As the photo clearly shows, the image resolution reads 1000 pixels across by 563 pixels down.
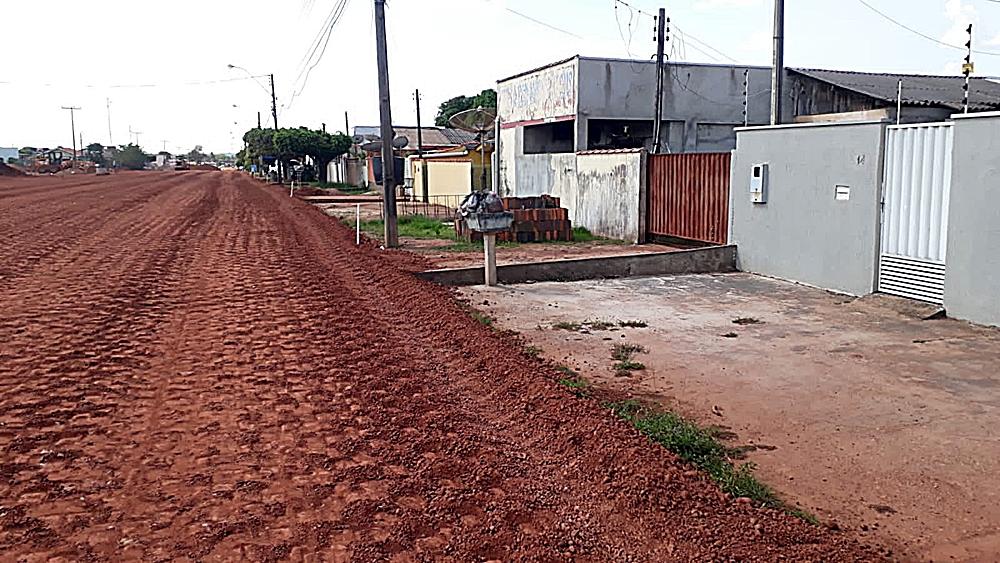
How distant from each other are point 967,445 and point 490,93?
252ft

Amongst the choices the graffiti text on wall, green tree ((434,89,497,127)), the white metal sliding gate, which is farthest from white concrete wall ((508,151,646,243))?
green tree ((434,89,497,127))

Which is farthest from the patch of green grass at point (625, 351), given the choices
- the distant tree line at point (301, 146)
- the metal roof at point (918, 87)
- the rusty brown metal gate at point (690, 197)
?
the distant tree line at point (301, 146)

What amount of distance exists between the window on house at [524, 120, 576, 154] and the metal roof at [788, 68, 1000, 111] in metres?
6.98

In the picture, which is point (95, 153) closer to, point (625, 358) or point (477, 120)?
point (477, 120)

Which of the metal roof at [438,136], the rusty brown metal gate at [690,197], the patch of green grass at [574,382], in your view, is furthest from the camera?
the metal roof at [438,136]

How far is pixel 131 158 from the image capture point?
132125 millimetres

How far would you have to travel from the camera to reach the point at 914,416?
6.10 metres

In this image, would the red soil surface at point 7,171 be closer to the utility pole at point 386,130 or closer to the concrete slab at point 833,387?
the utility pole at point 386,130

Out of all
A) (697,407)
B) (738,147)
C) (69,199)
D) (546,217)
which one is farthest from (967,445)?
(69,199)

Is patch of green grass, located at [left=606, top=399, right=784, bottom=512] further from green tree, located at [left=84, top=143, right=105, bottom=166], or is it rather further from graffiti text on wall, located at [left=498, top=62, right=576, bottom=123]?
green tree, located at [left=84, top=143, right=105, bottom=166]

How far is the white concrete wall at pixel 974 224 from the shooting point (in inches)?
354

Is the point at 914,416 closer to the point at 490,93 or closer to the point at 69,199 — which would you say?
→ the point at 69,199

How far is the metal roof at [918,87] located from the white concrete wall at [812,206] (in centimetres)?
1055

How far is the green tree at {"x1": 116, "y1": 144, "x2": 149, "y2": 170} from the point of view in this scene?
431 ft
